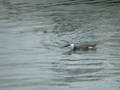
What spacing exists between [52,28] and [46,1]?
23.2 feet

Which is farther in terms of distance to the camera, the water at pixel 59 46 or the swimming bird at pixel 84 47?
the swimming bird at pixel 84 47

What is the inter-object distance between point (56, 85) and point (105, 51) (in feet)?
10.5

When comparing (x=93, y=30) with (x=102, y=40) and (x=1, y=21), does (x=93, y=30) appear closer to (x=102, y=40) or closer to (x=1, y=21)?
(x=102, y=40)

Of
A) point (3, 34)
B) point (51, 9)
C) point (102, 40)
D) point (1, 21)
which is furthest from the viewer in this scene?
point (51, 9)

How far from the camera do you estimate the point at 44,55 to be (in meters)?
14.5

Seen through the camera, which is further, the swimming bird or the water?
the swimming bird

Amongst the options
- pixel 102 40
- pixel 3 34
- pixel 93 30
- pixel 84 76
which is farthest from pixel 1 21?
pixel 84 76

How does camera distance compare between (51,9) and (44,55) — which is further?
(51,9)

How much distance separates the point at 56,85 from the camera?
11.8 meters

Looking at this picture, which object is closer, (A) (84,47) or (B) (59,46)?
(A) (84,47)

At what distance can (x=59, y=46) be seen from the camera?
15.4 metres

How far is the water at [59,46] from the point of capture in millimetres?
12227

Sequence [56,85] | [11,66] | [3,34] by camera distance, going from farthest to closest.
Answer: [3,34] → [11,66] → [56,85]

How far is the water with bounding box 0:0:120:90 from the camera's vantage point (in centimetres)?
1223
